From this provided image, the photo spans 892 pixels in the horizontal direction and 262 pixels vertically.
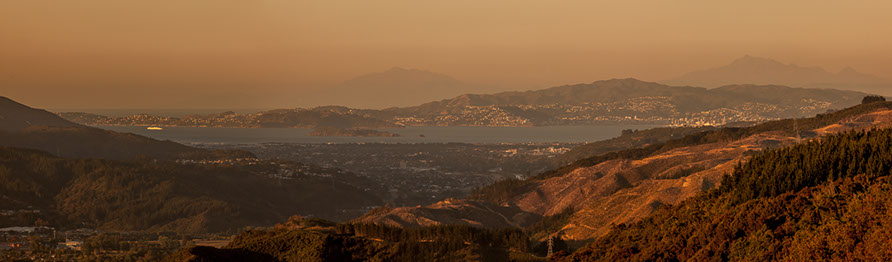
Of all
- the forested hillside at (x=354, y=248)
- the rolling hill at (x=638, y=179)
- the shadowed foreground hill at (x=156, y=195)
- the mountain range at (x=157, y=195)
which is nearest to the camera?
the forested hillside at (x=354, y=248)

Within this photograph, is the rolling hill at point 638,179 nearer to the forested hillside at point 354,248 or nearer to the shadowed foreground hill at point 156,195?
the forested hillside at point 354,248

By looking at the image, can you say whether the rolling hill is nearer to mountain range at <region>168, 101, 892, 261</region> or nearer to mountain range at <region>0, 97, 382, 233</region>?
mountain range at <region>168, 101, 892, 261</region>

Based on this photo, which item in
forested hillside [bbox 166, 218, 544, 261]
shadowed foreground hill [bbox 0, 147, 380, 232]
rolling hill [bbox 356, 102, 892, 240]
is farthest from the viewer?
shadowed foreground hill [bbox 0, 147, 380, 232]

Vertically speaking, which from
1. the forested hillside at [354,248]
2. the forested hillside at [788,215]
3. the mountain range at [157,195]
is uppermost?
the forested hillside at [788,215]

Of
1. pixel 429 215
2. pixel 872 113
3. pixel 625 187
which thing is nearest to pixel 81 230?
pixel 429 215

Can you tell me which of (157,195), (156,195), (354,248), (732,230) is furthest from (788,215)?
(156,195)

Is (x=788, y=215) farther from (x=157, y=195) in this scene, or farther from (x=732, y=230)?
(x=157, y=195)

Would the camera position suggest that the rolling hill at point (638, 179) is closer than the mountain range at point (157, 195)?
Yes

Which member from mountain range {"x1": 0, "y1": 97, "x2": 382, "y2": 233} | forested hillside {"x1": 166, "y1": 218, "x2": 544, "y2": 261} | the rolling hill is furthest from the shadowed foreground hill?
forested hillside {"x1": 166, "y1": 218, "x2": 544, "y2": 261}

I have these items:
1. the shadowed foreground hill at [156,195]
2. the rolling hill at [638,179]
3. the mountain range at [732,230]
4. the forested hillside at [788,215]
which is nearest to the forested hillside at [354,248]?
the mountain range at [732,230]
